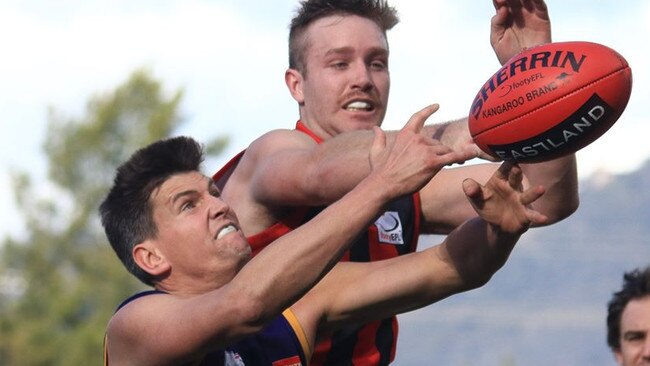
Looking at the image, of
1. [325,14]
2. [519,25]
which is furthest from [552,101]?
[325,14]

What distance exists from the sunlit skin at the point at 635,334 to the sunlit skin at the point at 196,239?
7.77ft

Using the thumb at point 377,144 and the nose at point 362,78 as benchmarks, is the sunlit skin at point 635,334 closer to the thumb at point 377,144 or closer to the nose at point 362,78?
the nose at point 362,78

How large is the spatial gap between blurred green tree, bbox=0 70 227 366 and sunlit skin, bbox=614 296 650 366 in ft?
97.6

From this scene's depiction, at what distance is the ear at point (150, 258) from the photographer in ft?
23.1

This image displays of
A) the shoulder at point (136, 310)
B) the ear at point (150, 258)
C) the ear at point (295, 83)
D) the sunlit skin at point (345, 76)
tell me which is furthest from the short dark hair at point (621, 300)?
the shoulder at point (136, 310)

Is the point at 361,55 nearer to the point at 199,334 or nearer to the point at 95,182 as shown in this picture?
the point at 199,334

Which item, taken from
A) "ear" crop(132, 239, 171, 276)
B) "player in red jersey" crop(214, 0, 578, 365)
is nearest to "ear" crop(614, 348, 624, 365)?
"player in red jersey" crop(214, 0, 578, 365)

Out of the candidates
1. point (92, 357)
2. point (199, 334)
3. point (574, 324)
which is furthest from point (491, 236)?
point (574, 324)

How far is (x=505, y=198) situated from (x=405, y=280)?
3.34 ft

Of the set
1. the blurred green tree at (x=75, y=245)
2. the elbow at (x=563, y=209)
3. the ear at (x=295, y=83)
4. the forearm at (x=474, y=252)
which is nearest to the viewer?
the forearm at (x=474, y=252)

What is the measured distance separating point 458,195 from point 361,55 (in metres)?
0.91

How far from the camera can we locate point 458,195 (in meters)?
8.22

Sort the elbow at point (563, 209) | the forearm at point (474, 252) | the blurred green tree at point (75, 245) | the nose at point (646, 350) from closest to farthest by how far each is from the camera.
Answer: the forearm at point (474, 252), the elbow at point (563, 209), the nose at point (646, 350), the blurred green tree at point (75, 245)

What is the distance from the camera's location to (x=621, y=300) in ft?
27.9
